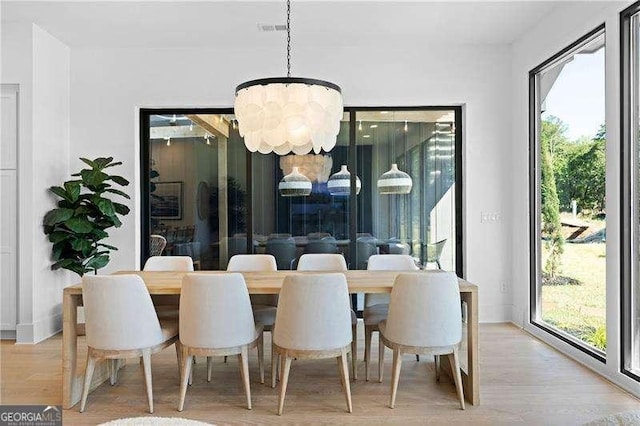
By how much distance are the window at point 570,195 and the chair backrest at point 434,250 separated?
986mm

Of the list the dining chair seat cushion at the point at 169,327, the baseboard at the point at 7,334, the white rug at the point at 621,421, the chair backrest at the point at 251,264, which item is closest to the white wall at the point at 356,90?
the baseboard at the point at 7,334

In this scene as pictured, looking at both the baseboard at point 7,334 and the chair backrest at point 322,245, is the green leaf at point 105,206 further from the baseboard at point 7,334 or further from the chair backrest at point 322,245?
the chair backrest at point 322,245

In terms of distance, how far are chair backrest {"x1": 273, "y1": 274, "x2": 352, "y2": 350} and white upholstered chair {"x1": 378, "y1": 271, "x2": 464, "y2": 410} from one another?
1.09 ft

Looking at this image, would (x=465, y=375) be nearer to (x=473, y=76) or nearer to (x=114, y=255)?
(x=473, y=76)

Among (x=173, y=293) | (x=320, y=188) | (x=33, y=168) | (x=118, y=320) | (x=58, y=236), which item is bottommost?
(x=118, y=320)

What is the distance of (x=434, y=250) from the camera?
534 centimetres

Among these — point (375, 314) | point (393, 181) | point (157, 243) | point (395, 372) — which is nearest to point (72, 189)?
point (157, 243)

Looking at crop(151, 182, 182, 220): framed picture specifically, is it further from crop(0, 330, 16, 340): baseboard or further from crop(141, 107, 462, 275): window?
crop(0, 330, 16, 340): baseboard

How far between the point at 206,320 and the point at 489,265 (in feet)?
11.4

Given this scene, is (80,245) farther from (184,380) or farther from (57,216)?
(184,380)

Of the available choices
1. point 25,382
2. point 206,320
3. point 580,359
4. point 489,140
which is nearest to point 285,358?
point 206,320

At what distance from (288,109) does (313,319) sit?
1.32 meters

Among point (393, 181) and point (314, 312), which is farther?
point (393, 181)

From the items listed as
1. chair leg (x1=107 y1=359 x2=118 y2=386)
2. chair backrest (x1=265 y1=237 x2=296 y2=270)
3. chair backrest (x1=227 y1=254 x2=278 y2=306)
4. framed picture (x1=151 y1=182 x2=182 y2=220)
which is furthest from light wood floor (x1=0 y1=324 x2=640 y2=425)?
framed picture (x1=151 y1=182 x2=182 y2=220)
